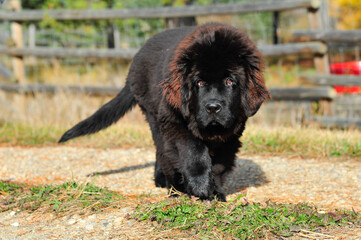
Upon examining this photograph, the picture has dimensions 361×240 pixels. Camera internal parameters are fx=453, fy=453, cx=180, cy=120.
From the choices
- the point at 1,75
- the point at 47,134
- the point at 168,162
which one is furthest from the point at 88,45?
the point at 168,162

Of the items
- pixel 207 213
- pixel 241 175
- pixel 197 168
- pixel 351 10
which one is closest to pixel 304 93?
pixel 241 175

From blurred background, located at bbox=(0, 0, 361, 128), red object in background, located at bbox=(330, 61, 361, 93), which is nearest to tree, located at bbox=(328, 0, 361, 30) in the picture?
red object in background, located at bbox=(330, 61, 361, 93)

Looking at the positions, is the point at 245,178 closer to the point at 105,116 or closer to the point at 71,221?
the point at 105,116

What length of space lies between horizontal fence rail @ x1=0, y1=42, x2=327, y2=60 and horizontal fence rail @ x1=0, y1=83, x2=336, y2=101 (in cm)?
60

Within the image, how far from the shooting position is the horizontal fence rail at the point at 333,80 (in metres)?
7.07

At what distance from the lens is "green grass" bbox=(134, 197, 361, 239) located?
267 centimetres

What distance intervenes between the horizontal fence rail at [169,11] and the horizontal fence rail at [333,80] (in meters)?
1.10

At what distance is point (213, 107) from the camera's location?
122 inches

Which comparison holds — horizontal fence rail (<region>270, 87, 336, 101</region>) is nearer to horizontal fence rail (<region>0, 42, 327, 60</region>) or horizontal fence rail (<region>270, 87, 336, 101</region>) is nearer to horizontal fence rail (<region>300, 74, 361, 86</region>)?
horizontal fence rail (<region>300, 74, 361, 86</region>)

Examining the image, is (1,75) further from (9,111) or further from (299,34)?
(299,34)

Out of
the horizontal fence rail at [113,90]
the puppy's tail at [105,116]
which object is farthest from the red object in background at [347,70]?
the puppy's tail at [105,116]

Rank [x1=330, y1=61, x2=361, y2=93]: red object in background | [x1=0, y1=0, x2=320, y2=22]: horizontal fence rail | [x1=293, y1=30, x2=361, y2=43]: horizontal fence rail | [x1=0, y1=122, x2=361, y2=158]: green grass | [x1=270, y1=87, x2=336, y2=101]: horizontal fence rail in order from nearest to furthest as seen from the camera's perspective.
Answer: [x1=0, y1=122, x2=361, y2=158]: green grass
[x1=293, y1=30, x2=361, y2=43]: horizontal fence rail
[x1=270, y1=87, x2=336, y2=101]: horizontal fence rail
[x1=0, y1=0, x2=320, y2=22]: horizontal fence rail
[x1=330, y1=61, x2=361, y2=93]: red object in background

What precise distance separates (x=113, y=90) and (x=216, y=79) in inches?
209

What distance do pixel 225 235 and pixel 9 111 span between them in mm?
6668
